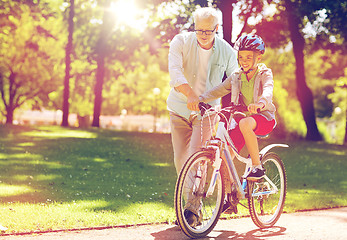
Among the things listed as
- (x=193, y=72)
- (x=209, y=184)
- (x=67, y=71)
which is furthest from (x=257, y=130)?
(x=67, y=71)

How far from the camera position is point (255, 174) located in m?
5.34

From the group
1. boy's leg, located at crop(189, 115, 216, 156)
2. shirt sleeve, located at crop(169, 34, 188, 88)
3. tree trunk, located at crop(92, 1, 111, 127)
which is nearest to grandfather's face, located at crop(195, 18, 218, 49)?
shirt sleeve, located at crop(169, 34, 188, 88)

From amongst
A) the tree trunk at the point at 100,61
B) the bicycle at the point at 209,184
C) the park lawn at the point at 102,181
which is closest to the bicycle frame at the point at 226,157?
the bicycle at the point at 209,184

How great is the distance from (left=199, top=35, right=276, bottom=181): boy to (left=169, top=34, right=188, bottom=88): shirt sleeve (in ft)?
1.00

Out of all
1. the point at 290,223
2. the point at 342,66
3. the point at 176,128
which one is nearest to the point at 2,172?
the point at 176,128

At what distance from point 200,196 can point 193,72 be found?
132cm

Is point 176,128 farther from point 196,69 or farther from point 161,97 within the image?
point 161,97

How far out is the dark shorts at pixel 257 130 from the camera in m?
5.20

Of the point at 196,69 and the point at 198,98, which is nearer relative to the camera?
the point at 198,98

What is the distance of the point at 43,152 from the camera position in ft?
44.1

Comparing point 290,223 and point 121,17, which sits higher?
point 121,17

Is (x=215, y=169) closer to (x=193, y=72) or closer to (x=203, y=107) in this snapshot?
(x=203, y=107)

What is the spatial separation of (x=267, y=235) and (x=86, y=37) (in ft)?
94.6

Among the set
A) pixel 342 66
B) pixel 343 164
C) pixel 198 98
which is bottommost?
pixel 343 164
